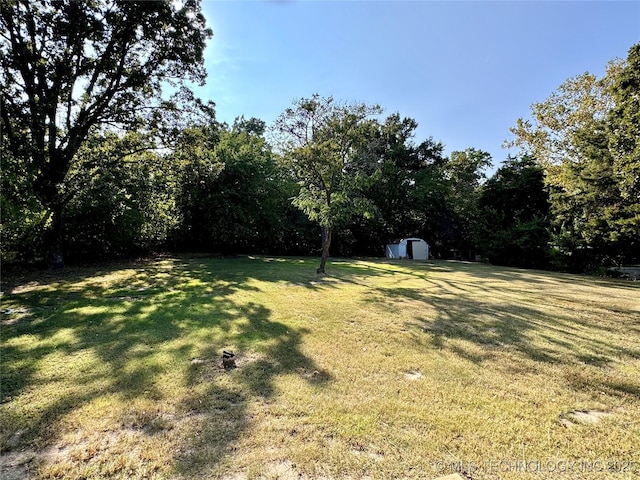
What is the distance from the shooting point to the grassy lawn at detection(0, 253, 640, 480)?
186 cm

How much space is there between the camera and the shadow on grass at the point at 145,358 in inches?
85.7

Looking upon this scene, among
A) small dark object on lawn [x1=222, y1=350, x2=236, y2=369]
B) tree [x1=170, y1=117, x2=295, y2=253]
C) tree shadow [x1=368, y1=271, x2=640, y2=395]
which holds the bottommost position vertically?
small dark object on lawn [x1=222, y1=350, x2=236, y2=369]

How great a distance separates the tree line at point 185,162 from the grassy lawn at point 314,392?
17.4ft

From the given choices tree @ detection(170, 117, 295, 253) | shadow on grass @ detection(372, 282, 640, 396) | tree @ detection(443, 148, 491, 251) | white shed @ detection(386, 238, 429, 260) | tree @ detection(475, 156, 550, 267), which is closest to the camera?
shadow on grass @ detection(372, 282, 640, 396)

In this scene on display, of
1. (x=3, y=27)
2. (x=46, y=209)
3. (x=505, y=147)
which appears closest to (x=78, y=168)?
(x=46, y=209)

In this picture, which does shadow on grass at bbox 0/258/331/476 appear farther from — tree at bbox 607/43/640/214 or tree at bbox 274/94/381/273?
tree at bbox 607/43/640/214

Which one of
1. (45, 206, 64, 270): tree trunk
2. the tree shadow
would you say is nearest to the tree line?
(45, 206, 64, 270): tree trunk

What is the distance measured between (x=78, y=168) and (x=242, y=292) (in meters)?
8.13

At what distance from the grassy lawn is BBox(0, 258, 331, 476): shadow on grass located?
0.06 feet

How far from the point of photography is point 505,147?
22031 millimetres

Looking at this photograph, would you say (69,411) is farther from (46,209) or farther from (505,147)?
(505,147)

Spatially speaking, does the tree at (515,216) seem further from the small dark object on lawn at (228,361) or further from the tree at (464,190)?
the small dark object on lawn at (228,361)

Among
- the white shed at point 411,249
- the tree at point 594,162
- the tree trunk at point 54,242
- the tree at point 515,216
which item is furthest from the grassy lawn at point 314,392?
the white shed at point 411,249

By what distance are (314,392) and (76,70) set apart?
12104 mm
